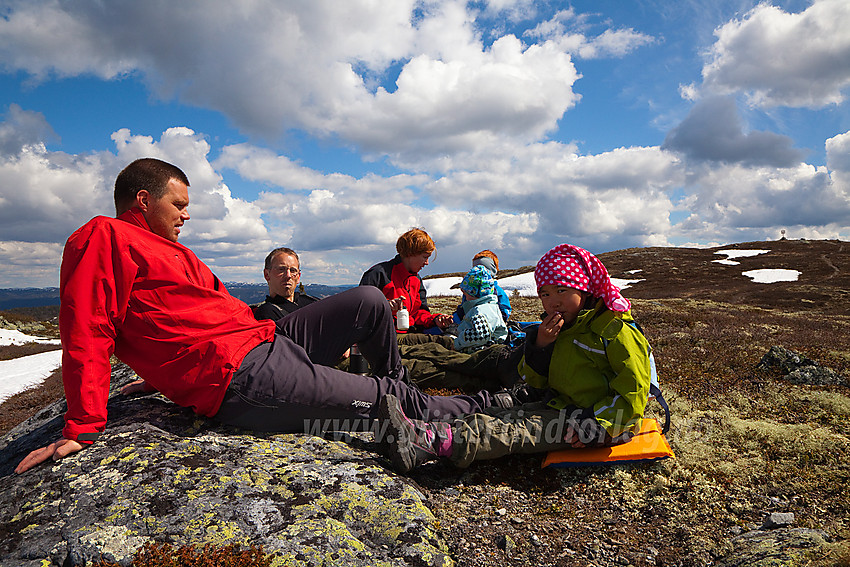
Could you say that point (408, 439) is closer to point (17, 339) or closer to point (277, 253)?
point (277, 253)

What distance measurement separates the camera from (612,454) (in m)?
4.79

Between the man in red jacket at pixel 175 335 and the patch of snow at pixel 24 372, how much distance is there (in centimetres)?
2035

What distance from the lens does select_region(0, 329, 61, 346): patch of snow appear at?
3570cm

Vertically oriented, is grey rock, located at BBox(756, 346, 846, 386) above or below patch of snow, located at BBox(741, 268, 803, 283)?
above

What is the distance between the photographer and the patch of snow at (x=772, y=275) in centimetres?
4159

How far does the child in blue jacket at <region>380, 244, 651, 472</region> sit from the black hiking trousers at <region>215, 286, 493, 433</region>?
1.28 ft

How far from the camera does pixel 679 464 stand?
498 cm

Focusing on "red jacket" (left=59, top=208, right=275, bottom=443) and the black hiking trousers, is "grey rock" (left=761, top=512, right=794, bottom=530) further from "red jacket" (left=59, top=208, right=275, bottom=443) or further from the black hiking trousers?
"red jacket" (left=59, top=208, right=275, bottom=443)

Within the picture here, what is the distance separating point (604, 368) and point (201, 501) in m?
4.01

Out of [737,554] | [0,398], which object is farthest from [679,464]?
[0,398]

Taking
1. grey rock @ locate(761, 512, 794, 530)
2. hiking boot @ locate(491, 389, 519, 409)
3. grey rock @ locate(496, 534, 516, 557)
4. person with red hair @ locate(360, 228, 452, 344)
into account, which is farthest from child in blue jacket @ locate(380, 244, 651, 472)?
person with red hair @ locate(360, 228, 452, 344)

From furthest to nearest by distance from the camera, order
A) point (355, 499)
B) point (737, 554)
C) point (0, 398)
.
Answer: point (0, 398) → point (355, 499) → point (737, 554)

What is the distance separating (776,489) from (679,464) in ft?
2.80

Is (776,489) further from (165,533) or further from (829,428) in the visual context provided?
(165,533)
